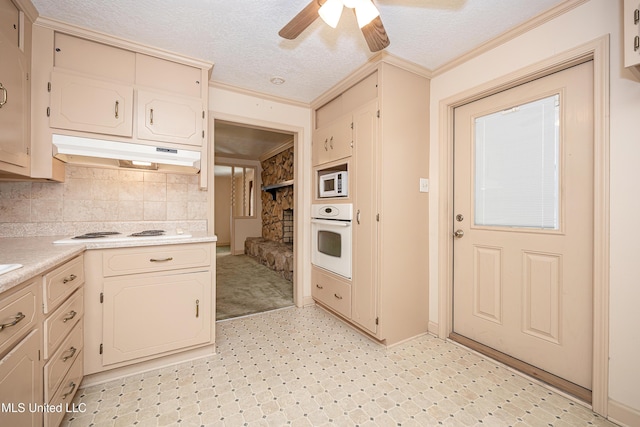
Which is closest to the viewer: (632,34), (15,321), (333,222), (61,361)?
(15,321)

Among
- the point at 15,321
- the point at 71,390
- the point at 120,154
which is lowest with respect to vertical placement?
the point at 71,390

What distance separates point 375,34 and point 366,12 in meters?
0.16

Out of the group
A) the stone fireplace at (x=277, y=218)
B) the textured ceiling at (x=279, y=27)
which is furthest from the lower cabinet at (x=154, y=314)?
the stone fireplace at (x=277, y=218)

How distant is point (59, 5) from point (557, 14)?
3.10 m

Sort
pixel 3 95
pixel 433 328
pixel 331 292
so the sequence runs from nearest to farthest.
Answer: pixel 3 95 → pixel 433 328 → pixel 331 292

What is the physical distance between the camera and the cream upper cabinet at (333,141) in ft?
8.34

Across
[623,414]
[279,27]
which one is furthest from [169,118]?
[623,414]

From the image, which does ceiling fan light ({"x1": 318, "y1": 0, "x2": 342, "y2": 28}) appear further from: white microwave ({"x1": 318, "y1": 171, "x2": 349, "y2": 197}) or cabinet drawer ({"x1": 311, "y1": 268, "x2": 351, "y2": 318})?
cabinet drawer ({"x1": 311, "y1": 268, "x2": 351, "y2": 318})

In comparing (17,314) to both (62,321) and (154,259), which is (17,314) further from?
(154,259)

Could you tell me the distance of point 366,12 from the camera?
1272 mm

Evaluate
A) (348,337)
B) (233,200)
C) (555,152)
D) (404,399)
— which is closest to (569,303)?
(555,152)

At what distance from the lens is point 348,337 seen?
2.37m

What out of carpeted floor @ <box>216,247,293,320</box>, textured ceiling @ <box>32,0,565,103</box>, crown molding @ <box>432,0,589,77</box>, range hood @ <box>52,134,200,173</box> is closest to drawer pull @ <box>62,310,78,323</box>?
range hood @ <box>52,134,200,173</box>

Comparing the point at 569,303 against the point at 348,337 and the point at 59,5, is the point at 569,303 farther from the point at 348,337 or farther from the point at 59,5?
the point at 59,5
